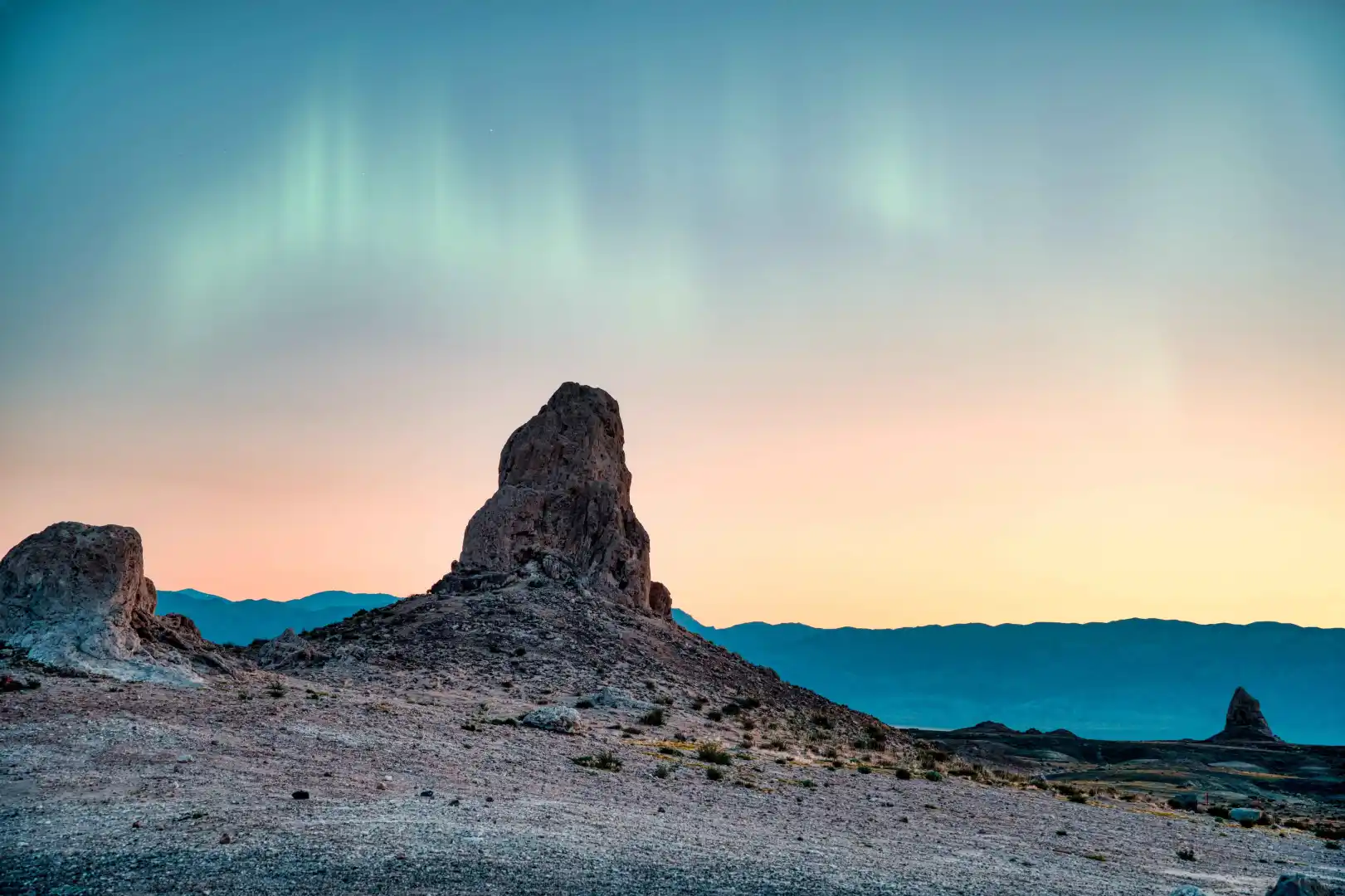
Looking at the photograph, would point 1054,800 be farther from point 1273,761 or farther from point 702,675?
point 1273,761

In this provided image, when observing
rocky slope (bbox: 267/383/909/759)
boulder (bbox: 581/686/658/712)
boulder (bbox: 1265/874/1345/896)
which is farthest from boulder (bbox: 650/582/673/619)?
boulder (bbox: 1265/874/1345/896)

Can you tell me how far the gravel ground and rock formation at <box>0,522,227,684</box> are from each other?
1.79 meters

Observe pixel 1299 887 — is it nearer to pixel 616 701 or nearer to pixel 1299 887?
pixel 1299 887

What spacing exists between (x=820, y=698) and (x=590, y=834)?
3159 centimetres

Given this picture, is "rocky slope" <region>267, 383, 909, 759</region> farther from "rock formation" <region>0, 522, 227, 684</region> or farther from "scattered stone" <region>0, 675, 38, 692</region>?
"scattered stone" <region>0, 675, 38, 692</region>

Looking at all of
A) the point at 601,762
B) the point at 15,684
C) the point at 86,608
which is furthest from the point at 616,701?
the point at 15,684

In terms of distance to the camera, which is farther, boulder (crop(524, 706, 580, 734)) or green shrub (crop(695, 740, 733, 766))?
boulder (crop(524, 706, 580, 734))

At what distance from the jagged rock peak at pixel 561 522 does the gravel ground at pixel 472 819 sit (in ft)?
59.9

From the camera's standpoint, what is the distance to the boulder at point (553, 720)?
27.4 metres

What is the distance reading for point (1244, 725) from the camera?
281ft

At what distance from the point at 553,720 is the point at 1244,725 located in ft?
257

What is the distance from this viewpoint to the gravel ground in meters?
13.2

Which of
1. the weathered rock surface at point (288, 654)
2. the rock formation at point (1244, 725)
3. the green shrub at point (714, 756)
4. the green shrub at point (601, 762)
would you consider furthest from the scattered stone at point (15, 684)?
the rock formation at point (1244, 725)

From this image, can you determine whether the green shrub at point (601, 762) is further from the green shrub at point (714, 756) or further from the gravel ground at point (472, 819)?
the green shrub at point (714, 756)
